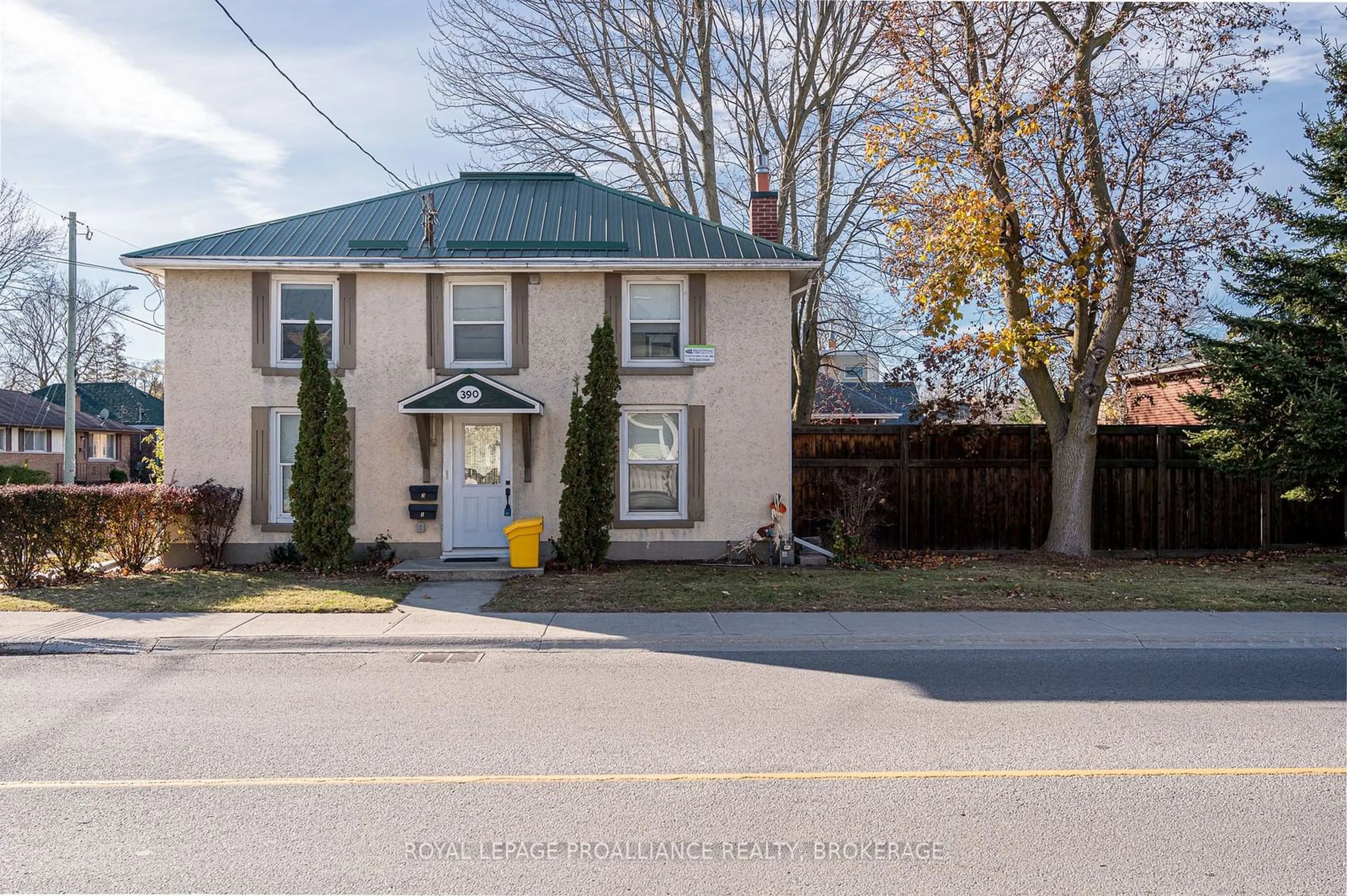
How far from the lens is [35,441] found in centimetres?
4678

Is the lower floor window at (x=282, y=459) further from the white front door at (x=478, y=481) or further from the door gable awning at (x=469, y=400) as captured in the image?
the white front door at (x=478, y=481)

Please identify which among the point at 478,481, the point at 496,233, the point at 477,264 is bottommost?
the point at 478,481

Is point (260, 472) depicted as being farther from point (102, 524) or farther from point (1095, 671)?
point (1095, 671)

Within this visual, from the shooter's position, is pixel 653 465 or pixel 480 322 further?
pixel 653 465

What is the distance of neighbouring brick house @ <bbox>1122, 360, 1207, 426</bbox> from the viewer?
19.5 metres

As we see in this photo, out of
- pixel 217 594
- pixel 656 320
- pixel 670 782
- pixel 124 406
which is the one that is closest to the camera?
pixel 670 782

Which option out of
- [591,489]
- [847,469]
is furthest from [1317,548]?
[591,489]

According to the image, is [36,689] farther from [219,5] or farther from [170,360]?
[219,5]

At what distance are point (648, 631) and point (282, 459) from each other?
8.25 m

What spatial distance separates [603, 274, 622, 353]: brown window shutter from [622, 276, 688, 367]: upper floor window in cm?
12

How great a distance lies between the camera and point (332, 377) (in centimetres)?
1420

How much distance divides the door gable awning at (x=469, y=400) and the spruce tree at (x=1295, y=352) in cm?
1134

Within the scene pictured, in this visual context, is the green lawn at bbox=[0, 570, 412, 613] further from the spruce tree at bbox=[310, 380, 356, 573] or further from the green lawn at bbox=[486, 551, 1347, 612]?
the green lawn at bbox=[486, 551, 1347, 612]

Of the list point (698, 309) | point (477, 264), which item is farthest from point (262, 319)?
point (698, 309)
